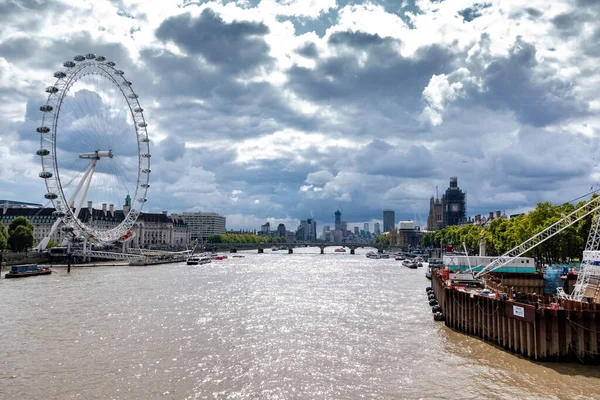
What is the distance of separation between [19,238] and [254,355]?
107 m

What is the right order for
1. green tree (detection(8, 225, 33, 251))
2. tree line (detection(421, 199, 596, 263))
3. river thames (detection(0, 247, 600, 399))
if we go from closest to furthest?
river thames (detection(0, 247, 600, 399))
tree line (detection(421, 199, 596, 263))
green tree (detection(8, 225, 33, 251))

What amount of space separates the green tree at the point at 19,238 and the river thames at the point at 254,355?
72.4 metres

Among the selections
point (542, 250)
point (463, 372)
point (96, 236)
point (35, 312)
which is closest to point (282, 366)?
point (463, 372)

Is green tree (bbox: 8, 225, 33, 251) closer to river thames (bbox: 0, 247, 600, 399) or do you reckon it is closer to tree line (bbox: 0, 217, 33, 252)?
tree line (bbox: 0, 217, 33, 252)

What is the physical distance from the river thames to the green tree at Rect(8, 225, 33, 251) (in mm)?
72402

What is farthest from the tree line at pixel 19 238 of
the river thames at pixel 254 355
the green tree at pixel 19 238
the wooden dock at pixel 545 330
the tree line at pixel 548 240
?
the wooden dock at pixel 545 330

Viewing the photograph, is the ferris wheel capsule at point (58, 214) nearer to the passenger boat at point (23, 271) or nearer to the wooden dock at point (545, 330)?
the passenger boat at point (23, 271)

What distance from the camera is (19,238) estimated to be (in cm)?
11919

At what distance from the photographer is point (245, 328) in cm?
4012

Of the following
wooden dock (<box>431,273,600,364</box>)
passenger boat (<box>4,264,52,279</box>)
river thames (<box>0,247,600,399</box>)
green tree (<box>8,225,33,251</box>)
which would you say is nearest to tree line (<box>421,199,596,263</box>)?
wooden dock (<box>431,273,600,364</box>)

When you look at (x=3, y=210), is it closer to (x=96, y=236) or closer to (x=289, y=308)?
(x=96, y=236)

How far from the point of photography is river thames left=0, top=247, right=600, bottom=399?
83.1 ft

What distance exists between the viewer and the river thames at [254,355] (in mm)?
25328

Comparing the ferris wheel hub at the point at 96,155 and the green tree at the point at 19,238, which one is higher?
the ferris wheel hub at the point at 96,155
